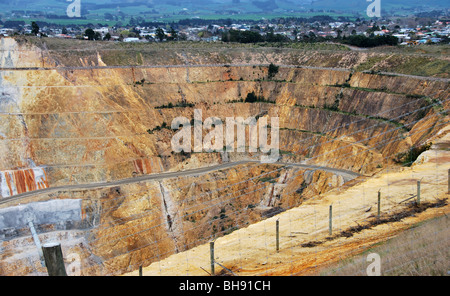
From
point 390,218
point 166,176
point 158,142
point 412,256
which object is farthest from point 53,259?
point 158,142

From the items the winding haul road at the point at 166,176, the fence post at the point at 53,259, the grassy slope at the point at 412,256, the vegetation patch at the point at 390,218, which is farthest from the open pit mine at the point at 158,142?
the fence post at the point at 53,259

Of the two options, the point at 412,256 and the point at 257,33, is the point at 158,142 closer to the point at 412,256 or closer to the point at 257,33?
the point at 257,33

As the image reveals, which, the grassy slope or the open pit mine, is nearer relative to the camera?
the grassy slope

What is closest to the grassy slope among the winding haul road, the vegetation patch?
the vegetation patch

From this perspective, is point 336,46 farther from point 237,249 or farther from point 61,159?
point 237,249

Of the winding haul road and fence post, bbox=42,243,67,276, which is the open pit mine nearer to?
the winding haul road

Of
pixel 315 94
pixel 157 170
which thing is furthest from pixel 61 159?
pixel 315 94

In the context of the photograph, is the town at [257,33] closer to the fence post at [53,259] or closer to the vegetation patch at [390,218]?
the vegetation patch at [390,218]
